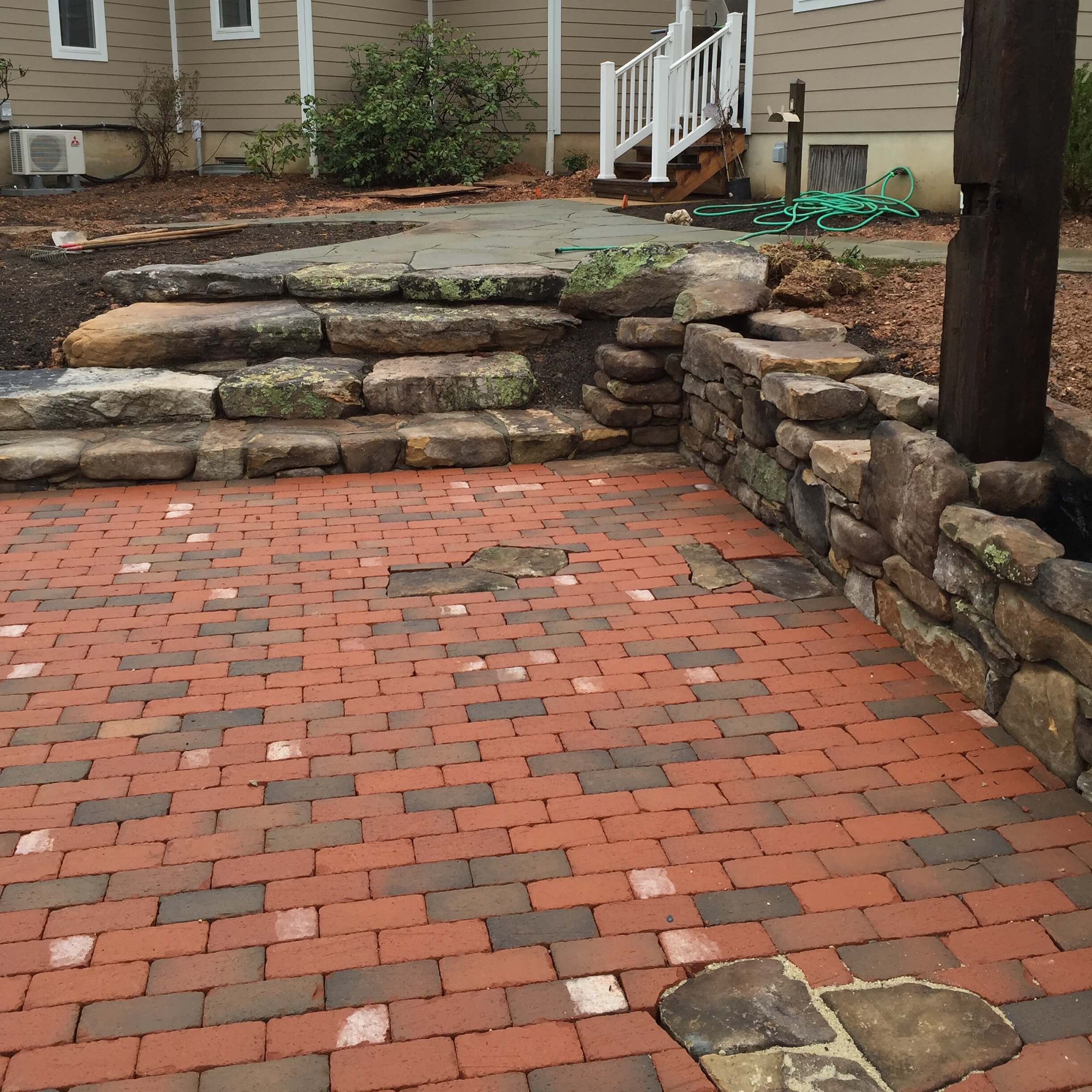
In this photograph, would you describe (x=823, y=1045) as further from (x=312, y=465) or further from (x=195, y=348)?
(x=195, y=348)

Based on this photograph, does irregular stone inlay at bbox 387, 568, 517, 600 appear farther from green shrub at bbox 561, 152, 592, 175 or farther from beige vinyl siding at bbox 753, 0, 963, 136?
green shrub at bbox 561, 152, 592, 175

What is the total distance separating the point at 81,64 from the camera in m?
13.9

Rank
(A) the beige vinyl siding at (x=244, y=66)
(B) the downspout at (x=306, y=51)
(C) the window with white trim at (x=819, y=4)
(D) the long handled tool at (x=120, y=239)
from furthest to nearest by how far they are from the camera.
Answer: (A) the beige vinyl siding at (x=244, y=66) → (B) the downspout at (x=306, y=51) → (C) the window with white trim at (x=819, y=4) → (D) the long handled tool at (x=120, y=239)

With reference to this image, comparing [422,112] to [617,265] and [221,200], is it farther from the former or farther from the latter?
[617,265]

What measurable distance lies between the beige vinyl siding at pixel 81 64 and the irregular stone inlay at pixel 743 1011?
46.9 ft

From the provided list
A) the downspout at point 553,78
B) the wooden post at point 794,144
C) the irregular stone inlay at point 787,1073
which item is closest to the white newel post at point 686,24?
the downspout at point 553,78

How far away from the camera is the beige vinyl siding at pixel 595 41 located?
14055mm

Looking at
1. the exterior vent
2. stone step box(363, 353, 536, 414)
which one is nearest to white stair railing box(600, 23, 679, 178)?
the exterior vent

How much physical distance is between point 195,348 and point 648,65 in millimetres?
Result: 8913

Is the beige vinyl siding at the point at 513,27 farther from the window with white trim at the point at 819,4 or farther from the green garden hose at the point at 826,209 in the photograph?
the green garden hose at the point at 826,209

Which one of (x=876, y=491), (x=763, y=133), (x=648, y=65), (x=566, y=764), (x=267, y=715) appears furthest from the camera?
(x=648, y=65)

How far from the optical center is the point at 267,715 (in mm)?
3301

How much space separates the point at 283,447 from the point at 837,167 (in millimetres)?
7335

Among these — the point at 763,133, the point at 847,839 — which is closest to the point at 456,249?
the point at 763,133
